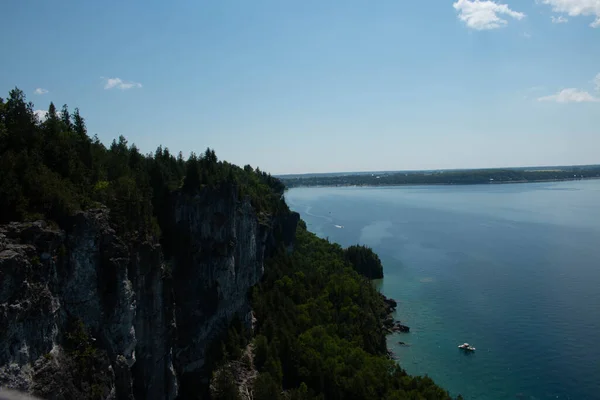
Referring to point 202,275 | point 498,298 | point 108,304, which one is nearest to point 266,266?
point 202,275

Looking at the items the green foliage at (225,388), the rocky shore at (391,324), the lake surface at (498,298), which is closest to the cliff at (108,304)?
the green foliage at (225,388)

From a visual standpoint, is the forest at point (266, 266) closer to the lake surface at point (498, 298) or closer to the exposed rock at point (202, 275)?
the exposed rock at point (202, 275)

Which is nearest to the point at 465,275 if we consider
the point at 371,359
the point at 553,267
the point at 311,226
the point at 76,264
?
the point at 553,267

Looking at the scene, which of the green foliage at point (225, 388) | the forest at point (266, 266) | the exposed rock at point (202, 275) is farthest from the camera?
the exposed rock at point (202, 275)

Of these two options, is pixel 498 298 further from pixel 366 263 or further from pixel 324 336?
pixel 324 336

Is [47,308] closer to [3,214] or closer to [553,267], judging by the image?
[3,214]

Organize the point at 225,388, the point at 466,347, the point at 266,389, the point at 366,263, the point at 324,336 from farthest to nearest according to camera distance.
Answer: the point at 366,263, the point at 466,347, the point at 324,336, the point at 225,388, the point at 266,389

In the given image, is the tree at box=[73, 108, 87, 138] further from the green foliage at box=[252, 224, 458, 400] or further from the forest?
the green foliage at box=[252, 224, 458, 400]
